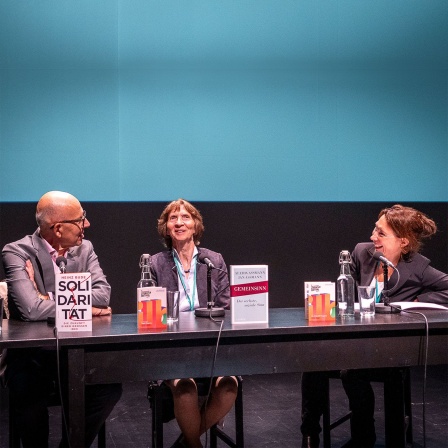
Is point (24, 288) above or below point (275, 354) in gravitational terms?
above

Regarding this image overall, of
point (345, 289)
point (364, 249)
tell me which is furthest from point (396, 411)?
point (364, 249)

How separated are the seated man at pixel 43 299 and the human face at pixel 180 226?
48 centimetres

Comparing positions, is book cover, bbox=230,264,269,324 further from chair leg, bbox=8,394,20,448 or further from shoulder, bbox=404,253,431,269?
shoulder, bbox=404,253,431,269

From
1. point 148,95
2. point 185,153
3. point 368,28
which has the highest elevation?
point 368,28

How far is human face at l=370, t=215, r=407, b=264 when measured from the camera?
3250 mm

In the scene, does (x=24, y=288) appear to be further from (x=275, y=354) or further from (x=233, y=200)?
(x=233, y=200)

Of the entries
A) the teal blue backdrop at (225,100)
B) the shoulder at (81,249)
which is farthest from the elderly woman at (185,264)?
the teal blue backdrop at (225,100)

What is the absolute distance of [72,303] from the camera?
2270 mm

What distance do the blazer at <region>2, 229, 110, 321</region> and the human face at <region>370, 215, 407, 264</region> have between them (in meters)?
1.31

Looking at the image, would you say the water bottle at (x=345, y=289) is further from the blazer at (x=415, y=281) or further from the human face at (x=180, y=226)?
the human face at (x=180, y=226)

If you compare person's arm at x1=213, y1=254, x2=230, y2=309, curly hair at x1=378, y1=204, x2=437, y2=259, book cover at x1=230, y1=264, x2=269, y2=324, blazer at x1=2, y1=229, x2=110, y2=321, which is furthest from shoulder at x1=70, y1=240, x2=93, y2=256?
curly hair at x1=378, y1=204, x2=437, y2=259

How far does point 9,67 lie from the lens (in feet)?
14.7

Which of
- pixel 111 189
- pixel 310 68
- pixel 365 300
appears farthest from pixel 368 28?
pixel 365 300

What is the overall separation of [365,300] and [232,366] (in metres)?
0.61
